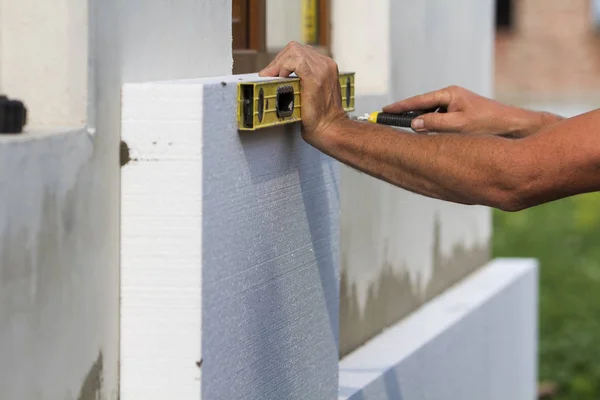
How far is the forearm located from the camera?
268 cm

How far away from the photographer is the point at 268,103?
265cm

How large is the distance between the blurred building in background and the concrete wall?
685 inches

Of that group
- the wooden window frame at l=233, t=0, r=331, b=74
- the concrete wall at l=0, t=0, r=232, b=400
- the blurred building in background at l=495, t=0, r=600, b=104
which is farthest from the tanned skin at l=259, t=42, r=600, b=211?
the blurred building in background at l=495, t=0, r=600, b=104

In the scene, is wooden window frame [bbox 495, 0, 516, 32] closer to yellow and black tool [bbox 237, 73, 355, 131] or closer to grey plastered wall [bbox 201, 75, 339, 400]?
grey plastered wall [bbox 201, 75, 339, 400]

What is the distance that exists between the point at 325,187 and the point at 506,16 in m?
17.0

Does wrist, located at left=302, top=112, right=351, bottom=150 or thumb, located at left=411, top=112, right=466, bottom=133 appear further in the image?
thumb, located at left=411, top=112, right=466, bottom=133

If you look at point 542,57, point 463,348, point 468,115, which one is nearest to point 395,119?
point 468,115

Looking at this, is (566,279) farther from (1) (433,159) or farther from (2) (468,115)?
(1) (433,159)

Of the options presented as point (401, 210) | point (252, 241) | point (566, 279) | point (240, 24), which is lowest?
point (566, 279)

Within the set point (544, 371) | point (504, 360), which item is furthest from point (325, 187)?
point (544, 371)

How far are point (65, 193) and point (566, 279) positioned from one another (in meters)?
7.69

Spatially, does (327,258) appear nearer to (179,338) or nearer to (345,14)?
(179,338)

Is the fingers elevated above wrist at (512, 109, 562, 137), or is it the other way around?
the fingers

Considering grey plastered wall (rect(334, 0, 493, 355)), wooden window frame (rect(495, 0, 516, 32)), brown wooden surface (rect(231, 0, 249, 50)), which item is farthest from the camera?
wooden window frame (rect(495, 0, 516, 32))
